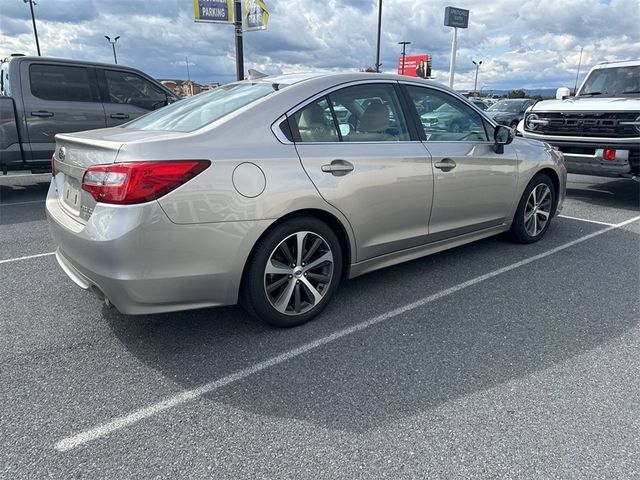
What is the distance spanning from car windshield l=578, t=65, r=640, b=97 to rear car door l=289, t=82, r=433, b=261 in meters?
5.99

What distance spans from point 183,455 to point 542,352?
6.98ft

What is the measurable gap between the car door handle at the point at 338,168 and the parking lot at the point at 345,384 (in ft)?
3.34

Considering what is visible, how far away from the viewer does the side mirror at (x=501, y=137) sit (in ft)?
13.7

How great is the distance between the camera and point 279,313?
3020mm

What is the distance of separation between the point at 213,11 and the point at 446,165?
10102mm

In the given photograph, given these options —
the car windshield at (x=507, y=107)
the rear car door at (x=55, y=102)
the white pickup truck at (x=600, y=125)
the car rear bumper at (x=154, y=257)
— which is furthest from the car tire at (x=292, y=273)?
the car windshield at (x=507, y=107)

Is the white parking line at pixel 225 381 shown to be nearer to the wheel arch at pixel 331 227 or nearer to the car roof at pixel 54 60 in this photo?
the wheel arch at pixel 331 227

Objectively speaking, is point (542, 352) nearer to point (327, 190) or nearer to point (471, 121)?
point (327, 190)

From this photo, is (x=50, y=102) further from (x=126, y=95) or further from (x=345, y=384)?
(x=345, y=384)

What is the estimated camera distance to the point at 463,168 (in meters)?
3.86

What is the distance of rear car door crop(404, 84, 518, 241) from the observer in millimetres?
3705

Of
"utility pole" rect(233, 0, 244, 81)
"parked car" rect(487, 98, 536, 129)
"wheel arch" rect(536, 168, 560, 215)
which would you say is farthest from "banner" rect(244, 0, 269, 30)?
"parked car" rect(487, 98, 536, 129)

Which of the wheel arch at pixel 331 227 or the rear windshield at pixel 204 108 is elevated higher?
the rear windshield at pixel 204 108

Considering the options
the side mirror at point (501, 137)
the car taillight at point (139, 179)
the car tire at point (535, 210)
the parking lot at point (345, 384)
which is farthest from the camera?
the car tire at point (535, 210)
